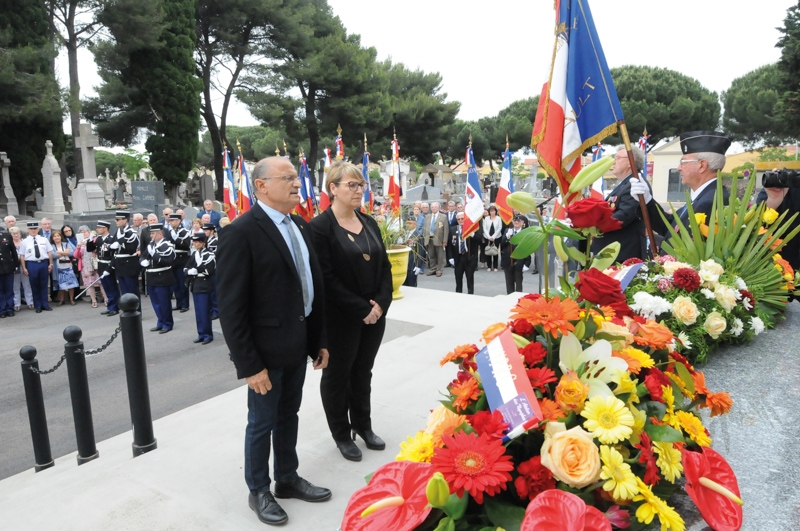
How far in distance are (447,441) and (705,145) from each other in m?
3.37


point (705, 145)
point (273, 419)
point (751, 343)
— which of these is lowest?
point (273, 419)

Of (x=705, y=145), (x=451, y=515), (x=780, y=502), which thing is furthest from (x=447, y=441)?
(x=705, y=145)

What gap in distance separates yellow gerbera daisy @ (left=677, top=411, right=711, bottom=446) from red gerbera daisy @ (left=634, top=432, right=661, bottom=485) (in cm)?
27

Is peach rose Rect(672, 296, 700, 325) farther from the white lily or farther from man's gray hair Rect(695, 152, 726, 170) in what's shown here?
man's gray hair Rect(695, 152, 726, 170)

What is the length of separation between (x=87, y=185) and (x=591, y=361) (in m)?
22.8

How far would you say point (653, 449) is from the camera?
5.18 ft

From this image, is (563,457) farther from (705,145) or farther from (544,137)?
(705,145)

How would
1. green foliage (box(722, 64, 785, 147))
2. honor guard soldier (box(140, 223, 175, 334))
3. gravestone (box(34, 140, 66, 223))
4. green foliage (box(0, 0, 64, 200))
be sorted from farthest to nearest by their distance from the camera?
green foliage (box(722, 64, 785, 147))
gravestone (box(34, 140, 66, 223))
green foliage (box(0, 0, 64, 200))
honor guard soldier (box(140, 223, 175, 334))

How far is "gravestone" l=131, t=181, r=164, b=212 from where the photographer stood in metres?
20.6

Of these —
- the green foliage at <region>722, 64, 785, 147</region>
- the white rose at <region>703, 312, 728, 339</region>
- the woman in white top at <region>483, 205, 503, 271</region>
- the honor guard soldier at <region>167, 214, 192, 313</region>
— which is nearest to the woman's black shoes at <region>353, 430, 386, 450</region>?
the white rose at <region>703, 312, 728, 339</region>

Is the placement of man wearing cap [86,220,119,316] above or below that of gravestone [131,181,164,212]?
below

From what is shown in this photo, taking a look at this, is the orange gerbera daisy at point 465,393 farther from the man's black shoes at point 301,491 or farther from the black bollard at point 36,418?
the black bollard at point 36,418

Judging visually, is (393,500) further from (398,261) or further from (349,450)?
(398,261)

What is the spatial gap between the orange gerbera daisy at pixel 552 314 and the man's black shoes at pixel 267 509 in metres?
1.80
